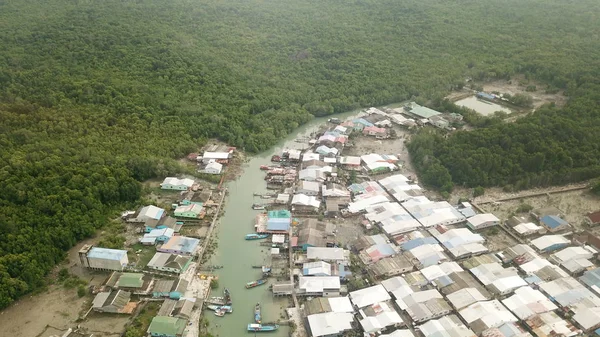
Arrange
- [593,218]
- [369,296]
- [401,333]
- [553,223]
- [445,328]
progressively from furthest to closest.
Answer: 1. [593,218]
2. [553,223]
3. [369,296]
4. [445,328]
5. [401,333]

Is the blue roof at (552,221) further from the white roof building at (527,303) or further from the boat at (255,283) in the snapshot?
the boat at (255,283)

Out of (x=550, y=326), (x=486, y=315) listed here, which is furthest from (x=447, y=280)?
(x=550, y=326)

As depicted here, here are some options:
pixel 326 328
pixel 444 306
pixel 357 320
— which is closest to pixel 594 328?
pixel 444 306

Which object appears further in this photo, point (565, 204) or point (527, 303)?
point (565, 204)

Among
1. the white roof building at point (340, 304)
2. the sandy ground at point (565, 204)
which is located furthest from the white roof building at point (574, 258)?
the white roof building at point (340, 304)

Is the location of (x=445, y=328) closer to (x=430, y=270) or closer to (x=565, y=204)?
(x=430, y=270)

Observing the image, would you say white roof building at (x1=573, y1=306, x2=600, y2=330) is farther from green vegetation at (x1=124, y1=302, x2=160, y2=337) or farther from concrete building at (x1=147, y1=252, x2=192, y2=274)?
green vegetation at (x1=124, y1=302, x2=160, y2=337)

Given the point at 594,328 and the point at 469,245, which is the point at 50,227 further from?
the point at 594,328
